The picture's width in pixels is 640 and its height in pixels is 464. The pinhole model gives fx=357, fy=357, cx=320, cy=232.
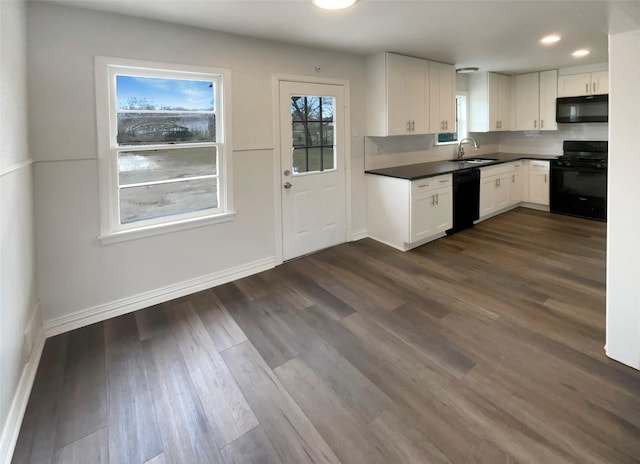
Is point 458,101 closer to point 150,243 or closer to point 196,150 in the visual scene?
point 196,150

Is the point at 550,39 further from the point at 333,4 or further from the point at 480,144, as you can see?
the point at 480,144

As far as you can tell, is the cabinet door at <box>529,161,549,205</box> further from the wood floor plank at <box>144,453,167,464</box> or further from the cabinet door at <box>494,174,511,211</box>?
the wood floor plank at <box>144,453,167,464</box>

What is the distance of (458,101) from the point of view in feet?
19.8

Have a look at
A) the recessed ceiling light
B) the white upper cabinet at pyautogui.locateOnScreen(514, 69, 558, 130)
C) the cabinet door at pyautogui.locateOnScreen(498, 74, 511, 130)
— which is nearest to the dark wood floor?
the recessed ceiling light

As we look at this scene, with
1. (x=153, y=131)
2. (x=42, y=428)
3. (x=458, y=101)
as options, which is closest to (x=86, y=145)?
(x=153, y=131)

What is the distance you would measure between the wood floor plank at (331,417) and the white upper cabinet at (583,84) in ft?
19.3

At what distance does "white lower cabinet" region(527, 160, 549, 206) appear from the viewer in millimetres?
5762

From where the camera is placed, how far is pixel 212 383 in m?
2.06

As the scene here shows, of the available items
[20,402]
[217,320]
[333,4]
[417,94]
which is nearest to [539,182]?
[417,94]

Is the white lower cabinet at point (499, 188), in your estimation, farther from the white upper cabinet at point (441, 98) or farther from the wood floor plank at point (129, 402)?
the wood floor plank at point (129, 402)

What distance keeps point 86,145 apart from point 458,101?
5.53 m

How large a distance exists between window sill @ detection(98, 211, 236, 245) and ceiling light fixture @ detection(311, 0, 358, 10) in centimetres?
189

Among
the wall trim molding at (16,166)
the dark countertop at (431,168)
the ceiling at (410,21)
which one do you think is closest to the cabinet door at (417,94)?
the ceiling at (410,21)

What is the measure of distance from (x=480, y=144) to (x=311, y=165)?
388cm
